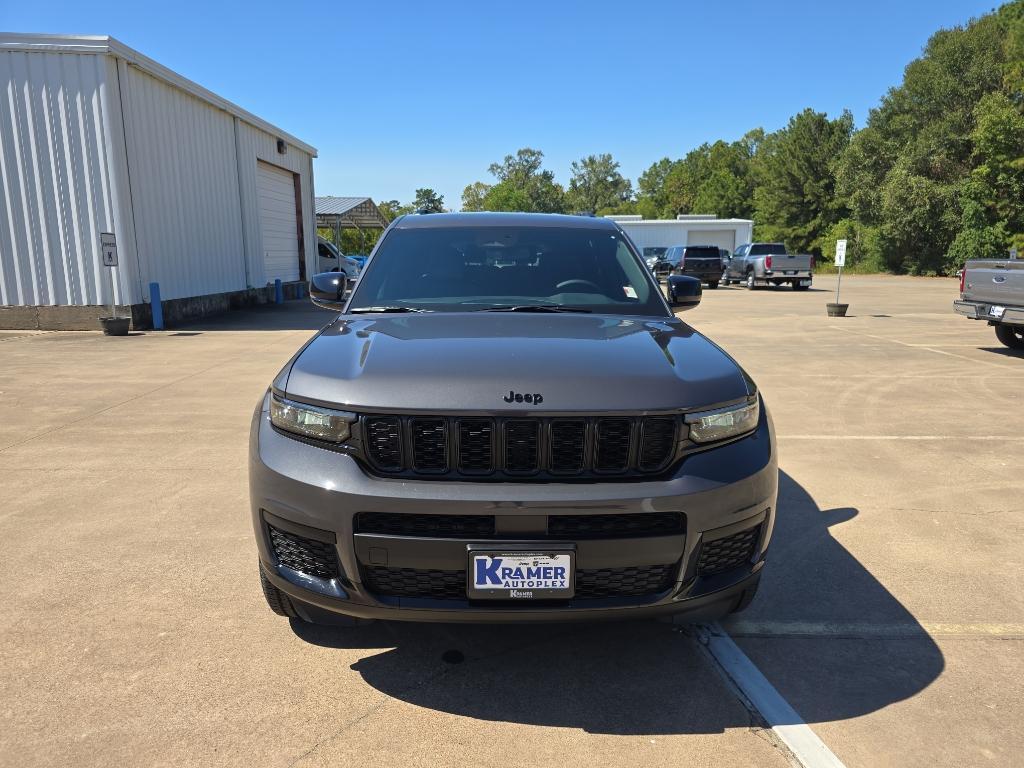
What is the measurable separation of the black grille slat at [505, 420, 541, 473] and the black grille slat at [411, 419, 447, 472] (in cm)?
20

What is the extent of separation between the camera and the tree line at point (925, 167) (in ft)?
130

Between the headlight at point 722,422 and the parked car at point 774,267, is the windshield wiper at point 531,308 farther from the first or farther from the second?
the parked car at point 774,267

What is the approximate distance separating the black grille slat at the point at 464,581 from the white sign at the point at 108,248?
1355cm

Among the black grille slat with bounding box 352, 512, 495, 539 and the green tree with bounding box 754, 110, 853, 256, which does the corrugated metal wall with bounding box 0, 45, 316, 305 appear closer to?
the black grille slat with bounding box 352, 512, 495, 539

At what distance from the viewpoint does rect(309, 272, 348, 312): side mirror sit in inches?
159

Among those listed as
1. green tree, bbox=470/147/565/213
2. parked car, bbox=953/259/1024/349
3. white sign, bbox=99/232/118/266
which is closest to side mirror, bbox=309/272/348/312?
parked car, bbox=953/259/1024/349

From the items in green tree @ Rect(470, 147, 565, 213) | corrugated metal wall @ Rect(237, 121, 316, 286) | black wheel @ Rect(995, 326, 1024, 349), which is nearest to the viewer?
black wheel @ Rect(995, 326, 1024, 349)

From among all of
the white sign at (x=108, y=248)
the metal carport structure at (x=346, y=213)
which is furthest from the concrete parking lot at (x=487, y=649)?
the metal carport structure at (x=346, y=213)

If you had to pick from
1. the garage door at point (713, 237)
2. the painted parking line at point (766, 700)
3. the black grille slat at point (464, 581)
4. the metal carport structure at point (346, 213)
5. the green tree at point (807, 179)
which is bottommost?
the painted parking line at point (766, 700)

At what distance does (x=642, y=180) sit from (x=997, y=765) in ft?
484

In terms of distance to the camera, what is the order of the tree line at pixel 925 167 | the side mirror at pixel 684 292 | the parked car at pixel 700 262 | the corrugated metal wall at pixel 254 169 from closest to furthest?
the side mirror at pixel 684 292 < the corrugated metal wall at pixel 254 169 < the parked car at pixel 700 262 < the tree line at pixel 925 167

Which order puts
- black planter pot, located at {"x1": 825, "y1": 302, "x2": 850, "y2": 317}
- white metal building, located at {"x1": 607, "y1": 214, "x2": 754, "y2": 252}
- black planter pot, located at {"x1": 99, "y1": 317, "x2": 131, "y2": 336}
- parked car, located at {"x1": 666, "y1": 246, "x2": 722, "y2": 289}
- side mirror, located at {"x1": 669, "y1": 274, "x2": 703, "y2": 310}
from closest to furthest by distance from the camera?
side mirror, located at {"x1": 669, "y1": 274, "x2": 703, "y2": 310} < black planter pot, located at {"x1": 99, "y1": 317, "x2": 131, "y2": 336} < black planter pot, located at {"x1": 825, "y1": 302, "x2": 850, "y2": 317} < parked car, located at {"x1": 666, "y1": 246, "x2": 722, "y2": 289} < white metal building, located at {"x1": 607, "y1": 214, "x2": 754, "y2": 252}

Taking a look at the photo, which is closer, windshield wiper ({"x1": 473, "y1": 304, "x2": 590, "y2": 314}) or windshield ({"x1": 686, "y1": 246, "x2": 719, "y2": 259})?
windshield wiper ({"x1": 473, "y1": 304, "x2": 590, "y2": 314})

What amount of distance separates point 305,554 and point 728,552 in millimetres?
1413
